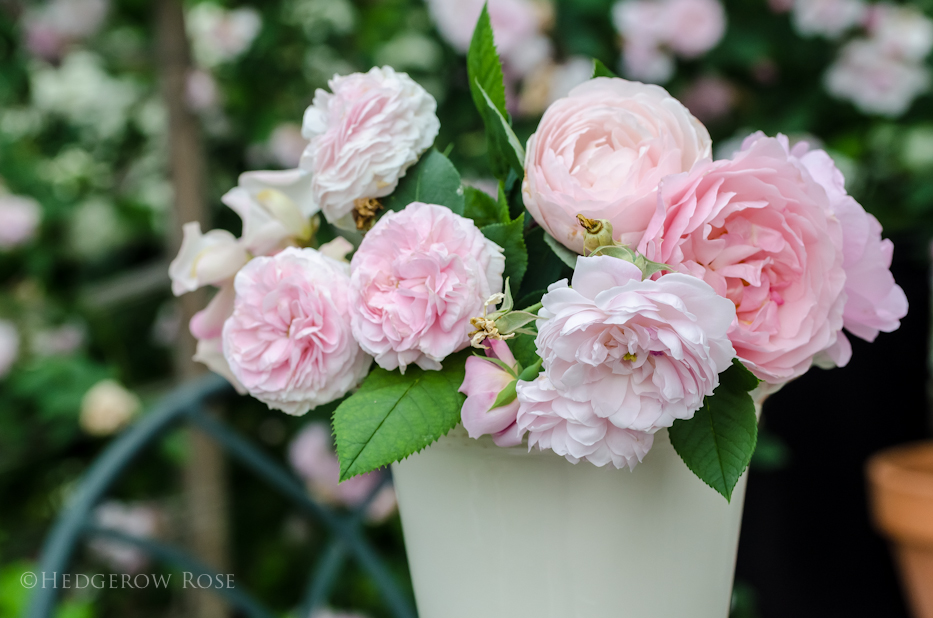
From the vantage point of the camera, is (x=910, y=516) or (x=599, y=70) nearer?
(x=599, y=70)

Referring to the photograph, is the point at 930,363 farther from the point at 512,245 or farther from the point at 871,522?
the point at 512,245

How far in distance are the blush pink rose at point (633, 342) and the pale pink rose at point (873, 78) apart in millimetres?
1072

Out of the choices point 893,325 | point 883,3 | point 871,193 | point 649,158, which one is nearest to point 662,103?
point 649,158

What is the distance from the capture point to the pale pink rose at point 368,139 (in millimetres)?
355

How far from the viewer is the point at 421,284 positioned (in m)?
0.32

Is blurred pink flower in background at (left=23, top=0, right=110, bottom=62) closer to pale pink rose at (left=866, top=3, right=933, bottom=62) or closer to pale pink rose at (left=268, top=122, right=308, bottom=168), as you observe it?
pale pink rose at (left=268, top=122, right=308, bottom=168)

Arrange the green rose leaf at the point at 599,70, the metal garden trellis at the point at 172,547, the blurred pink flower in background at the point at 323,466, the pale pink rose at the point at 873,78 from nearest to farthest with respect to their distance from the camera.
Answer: the green rose leaf at the point at 599,70 < the metal garden trellis at the point at 172,547 < the pale pink rose at the point at 873,78 < the blurred pink flower in background at the point at 323,466

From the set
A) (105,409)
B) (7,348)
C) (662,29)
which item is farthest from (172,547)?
(662,29)

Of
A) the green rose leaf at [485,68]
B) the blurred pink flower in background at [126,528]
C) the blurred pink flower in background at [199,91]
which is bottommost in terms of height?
the blurred pink flower in background at [126,528]

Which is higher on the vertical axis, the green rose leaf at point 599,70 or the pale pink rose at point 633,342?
the green rose leaf at point 599,70

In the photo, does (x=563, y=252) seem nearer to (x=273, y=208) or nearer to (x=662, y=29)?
(x=273, y=208)

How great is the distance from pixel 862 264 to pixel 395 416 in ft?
0.72

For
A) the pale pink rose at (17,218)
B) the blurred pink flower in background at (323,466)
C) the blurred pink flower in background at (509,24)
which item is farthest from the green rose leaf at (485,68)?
the pale pink rose at (17,218)

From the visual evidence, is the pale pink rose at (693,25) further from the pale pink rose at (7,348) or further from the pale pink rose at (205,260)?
the pale pink rose at (7,348)
